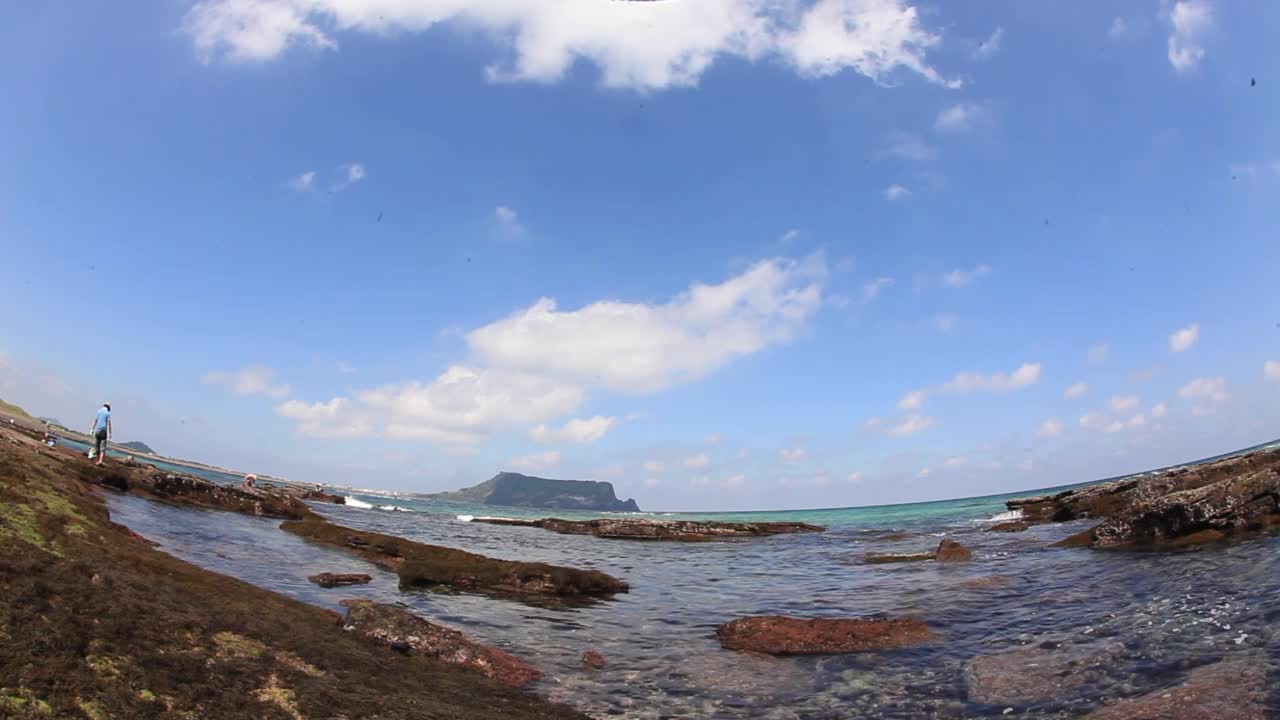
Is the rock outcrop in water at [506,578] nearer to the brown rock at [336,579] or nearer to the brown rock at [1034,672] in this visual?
the brown rock at [336,579]

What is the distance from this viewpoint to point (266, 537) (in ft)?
74.1

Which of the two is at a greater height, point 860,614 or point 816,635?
point 816,635

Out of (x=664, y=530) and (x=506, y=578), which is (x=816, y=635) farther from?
(x=664, y=530)

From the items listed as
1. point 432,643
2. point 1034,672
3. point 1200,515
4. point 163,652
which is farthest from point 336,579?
point 1200,515

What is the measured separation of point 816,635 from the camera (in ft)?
41.6

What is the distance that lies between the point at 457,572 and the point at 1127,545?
2481cm

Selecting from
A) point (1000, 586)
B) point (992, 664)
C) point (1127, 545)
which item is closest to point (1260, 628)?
point (992, 664)

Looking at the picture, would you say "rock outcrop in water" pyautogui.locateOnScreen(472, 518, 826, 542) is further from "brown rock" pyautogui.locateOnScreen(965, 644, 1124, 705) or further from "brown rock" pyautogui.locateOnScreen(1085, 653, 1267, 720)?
"brown rock" pyautogui.locateOnScreen(1085, 653, 1267, 720)

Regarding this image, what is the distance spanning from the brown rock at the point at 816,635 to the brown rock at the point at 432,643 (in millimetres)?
4911

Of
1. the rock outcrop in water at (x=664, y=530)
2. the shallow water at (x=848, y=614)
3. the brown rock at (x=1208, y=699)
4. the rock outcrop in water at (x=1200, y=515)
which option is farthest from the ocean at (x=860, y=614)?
the rock outcrop in water at (x=664, y=530)

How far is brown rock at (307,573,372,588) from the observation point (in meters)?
15.0

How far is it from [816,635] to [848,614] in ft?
11.6

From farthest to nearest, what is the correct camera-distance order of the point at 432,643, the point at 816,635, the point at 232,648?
the point at 816,635 < the point at 432,643 < the point at 232,648

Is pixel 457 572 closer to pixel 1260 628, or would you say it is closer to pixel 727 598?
pixel 727 598
